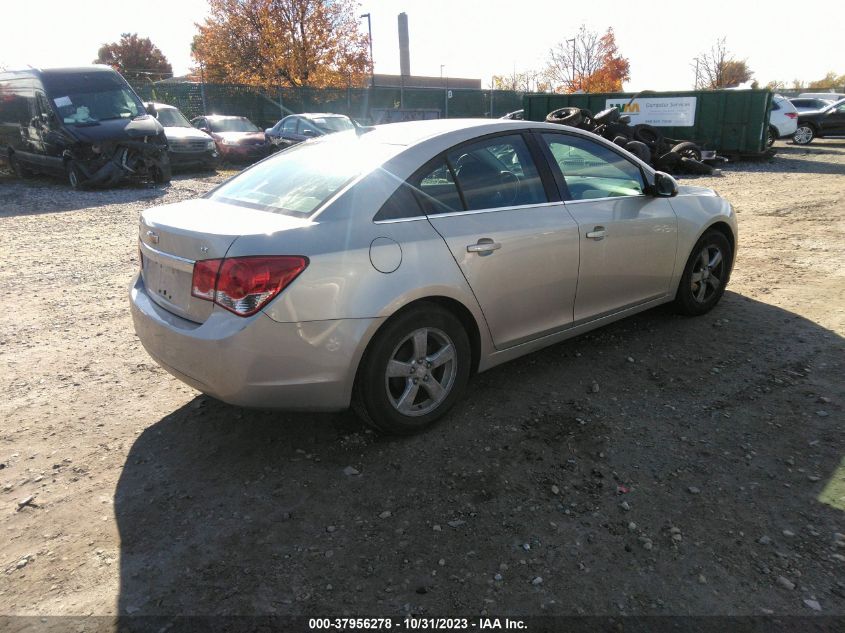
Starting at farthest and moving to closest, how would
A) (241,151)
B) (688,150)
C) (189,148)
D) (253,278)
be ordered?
(241,151), (688,150), (189,148), (253,278)

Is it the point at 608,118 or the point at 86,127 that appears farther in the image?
the point at 608,118

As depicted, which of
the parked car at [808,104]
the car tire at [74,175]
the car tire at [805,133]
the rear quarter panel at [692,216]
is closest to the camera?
the rear quarter panel at [692,216]

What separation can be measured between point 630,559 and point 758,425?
144 cm

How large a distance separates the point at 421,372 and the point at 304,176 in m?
1.28

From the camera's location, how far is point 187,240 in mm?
2990

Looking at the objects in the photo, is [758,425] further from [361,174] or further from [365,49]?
[365,49]

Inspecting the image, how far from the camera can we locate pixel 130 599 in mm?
2291

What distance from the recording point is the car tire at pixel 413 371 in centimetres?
308

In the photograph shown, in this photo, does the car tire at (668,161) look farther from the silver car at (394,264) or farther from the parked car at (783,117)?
the silver car at (394,264)

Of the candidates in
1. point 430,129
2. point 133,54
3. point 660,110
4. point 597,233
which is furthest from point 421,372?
point 133,54

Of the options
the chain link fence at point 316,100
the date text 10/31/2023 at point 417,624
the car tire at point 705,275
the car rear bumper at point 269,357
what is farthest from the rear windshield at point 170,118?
the date text 10/31/2023 at point 417,624

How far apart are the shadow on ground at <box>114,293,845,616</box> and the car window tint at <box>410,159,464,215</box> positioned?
1.19 meters

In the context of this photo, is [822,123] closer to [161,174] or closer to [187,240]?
[161,174]

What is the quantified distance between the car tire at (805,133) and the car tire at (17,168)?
2541 centimetres
